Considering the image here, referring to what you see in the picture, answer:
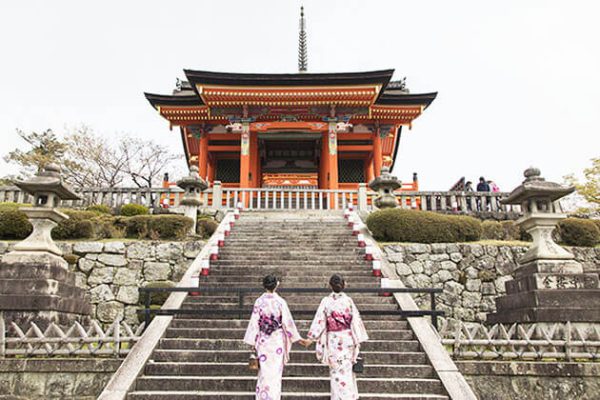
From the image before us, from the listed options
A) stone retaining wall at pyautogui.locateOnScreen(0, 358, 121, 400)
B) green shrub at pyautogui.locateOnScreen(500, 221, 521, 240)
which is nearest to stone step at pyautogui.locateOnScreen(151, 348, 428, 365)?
stone retaining wall at pyautogui.locateOnScreen(0, 358, 121, 400)

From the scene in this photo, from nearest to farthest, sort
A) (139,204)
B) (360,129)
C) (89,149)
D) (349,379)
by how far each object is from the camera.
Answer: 1. (349,379)
2. (139,204)
3. (360,129)
4. (89,149)

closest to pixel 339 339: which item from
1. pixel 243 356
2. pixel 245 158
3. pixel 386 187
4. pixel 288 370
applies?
pixel 288 370

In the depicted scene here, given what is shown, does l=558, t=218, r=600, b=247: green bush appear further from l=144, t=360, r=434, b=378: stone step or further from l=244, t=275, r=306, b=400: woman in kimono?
l=244, t=275, r=306, b=400: woman in kimono

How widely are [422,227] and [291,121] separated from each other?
8.94 metres

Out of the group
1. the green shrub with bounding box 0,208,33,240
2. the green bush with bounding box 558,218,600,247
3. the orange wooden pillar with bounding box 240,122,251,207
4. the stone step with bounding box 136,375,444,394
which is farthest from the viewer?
the orange wooden pillar with bounding box 240,122,251,207

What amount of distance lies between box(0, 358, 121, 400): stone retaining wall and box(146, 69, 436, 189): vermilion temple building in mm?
11333

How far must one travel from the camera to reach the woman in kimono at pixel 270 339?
4113 mm

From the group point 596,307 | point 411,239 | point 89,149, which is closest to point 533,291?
point 596,307

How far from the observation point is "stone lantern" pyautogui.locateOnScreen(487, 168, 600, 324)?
6.36 meters

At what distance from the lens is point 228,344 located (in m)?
5.95

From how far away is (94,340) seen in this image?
559 centimetres

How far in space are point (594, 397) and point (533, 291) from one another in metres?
1.68

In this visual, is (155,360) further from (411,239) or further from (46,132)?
(46,132)

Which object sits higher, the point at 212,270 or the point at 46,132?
the point at 46,132
